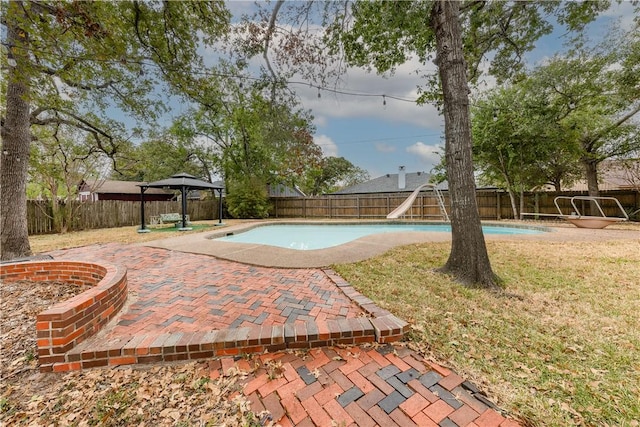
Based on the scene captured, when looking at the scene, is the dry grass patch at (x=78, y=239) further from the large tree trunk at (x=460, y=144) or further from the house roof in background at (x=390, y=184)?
the house roof in background at (x=390, y=184)

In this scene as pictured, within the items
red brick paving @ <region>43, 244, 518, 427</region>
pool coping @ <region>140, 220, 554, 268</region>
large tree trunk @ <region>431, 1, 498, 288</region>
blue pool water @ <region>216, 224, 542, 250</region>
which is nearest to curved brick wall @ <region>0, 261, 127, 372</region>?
red brick paving @ <region>43, 244, 518, 427</region>

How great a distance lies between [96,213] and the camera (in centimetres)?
1081

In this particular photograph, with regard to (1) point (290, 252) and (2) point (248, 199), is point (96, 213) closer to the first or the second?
(2) point (248, 199)

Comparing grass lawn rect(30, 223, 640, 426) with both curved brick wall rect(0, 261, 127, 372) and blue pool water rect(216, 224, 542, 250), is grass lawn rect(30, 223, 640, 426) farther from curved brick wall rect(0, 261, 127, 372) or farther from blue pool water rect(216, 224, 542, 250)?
blue pool water rect(216, 224, 542, 250)

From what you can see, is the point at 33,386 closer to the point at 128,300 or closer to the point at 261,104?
the point at 128,300

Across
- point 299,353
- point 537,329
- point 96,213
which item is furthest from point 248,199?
point 537,329

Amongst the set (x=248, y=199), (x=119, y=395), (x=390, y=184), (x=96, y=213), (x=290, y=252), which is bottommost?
(x=119, y=395)

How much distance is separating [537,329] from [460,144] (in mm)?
2371

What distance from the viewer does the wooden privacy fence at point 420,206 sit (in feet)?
39.8

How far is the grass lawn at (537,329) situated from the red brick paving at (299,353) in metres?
0.24

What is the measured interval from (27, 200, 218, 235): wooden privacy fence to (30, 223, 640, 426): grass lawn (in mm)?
11795

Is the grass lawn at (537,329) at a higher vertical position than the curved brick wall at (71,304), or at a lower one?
lower

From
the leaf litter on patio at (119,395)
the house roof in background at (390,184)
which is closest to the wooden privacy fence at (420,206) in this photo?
the house roof in background at (390,184)

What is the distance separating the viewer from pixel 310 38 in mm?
4410
